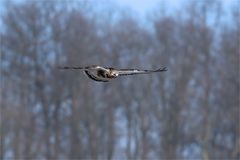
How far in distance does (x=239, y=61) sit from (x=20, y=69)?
9.53m

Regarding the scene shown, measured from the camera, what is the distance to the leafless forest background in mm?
45719

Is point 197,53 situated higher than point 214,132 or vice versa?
point 197,53

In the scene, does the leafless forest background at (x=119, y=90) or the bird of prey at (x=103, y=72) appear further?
the leafless forest background at (x=119, y=90)

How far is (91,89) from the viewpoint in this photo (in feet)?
154

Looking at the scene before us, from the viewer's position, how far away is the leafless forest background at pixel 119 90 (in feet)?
150

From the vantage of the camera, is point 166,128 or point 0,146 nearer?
point 0,146

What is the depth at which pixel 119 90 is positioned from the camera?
46.4 m

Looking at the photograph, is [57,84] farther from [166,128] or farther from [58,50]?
[166,128]

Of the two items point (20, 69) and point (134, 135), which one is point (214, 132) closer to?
point (134, 135)

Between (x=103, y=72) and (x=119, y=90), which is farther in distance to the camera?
(x=119, y=90)

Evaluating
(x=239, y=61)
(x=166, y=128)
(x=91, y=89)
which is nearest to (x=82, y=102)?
(x=91, y=89)

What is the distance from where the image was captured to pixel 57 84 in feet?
151

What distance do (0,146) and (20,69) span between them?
3875 mm

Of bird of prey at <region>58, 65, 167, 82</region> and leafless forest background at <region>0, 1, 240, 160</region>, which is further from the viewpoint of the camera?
leafless forest background at <region>0, 1, 240, 160</region>
